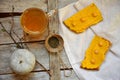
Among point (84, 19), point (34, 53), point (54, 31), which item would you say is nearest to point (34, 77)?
point (34, 53)

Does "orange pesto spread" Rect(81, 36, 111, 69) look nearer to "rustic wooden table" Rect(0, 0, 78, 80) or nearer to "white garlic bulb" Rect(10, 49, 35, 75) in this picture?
"rustic wooden table" Rect(0, 0, 78, 80)

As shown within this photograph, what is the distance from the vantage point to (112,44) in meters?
1.23

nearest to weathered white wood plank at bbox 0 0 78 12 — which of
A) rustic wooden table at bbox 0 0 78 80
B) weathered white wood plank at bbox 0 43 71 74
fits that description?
rustic wooden table at bbox 0 0 78 80

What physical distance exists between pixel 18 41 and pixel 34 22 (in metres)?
0.10

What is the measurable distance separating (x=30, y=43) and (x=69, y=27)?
18 centimetres

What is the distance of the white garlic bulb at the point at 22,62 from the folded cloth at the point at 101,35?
171 millimetres

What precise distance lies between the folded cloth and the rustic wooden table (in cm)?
3

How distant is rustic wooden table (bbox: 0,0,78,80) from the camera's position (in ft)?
3.91

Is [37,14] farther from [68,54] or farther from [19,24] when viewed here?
[68,54]

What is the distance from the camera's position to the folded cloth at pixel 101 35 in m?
1.18

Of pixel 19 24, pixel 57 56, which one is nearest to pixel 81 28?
pixel 57 56

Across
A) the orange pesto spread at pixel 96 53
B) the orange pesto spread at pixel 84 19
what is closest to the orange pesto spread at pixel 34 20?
the orange pesto spread at pixel 84 19

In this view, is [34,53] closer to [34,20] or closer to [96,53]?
[34,20]

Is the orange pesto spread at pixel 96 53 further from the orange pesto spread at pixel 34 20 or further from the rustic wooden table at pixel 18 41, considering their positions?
the orange pesto spread at pixel 34 20
